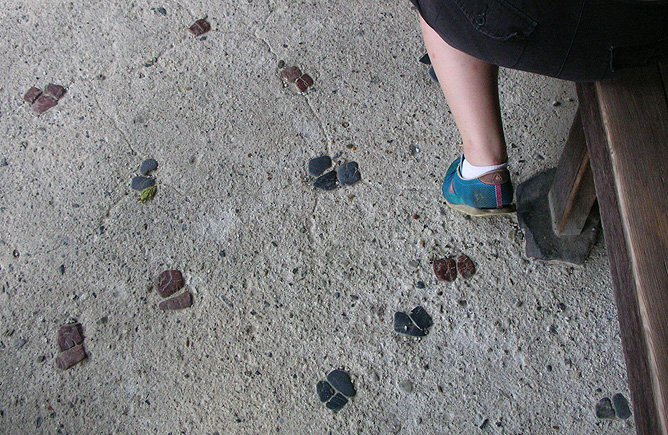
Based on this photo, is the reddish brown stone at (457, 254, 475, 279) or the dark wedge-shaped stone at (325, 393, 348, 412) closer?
the dark wedge-shaped stone at (325, 393, 348, 412)

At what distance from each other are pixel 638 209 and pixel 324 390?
828 millimetres

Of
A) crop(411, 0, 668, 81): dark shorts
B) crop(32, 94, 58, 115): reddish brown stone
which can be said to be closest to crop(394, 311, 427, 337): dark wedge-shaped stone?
crop(411, 0, 668, 81): dark shorts

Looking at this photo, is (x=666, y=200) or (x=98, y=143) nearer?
(x=666, y=200)

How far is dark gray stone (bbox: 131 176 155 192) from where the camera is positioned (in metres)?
1.64

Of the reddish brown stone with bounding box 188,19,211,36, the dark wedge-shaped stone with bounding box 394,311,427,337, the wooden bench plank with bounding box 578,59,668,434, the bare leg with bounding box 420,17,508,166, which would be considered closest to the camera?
the wooden bench plank with bounding box 578,59,668,434

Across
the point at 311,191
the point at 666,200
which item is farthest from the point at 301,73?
the point at 666,200

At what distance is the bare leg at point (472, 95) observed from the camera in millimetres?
1149

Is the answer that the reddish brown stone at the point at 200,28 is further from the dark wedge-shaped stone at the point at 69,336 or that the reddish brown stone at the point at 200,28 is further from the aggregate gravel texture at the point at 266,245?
the dark wedge-shaped stone at the point at 69,336

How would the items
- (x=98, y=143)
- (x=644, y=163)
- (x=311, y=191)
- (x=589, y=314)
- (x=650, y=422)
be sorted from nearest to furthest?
(x=650, y=422), (x=644, y=163), (x=589, y=314), (x=311, y=191), (x=98, y=143)

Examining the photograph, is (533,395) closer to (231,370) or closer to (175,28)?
(231,370)

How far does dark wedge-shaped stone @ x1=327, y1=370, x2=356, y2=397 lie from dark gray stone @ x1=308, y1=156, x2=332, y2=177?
0.60 metres

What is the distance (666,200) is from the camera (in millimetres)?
816

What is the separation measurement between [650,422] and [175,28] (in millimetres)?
1857

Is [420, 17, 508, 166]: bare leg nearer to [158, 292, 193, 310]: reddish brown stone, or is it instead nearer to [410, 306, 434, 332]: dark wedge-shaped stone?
[410, 306, 434, 332]: dark wedge-shaped stone
